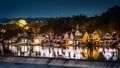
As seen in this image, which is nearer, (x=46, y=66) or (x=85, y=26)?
(x=46, y=66)

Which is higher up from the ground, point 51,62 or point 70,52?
point 70,52

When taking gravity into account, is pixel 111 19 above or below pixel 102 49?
above

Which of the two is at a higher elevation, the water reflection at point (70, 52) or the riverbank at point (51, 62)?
the water reflection at point (70, 52)

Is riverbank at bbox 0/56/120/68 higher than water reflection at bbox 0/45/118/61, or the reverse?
water reflection at bbox 0/45/118/61

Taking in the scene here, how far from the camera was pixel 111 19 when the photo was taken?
1703 centimetres

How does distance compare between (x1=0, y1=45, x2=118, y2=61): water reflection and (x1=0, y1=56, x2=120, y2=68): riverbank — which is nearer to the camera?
(x1=0, y1=56, x2=120, y2=68): riverbank

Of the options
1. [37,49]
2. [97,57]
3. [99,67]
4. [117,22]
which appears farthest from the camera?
[117,22]

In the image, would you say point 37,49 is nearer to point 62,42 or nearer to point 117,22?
point 62,42

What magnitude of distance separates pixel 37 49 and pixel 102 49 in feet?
7.10

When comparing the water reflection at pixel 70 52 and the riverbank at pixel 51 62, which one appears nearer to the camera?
the riverbank at pixel 51 62

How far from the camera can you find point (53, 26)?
20.0 metres

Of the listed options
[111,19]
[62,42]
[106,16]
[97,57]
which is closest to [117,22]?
[111,19]

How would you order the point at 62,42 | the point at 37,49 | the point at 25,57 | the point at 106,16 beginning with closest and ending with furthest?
1. the point at 25,57
2. the point at 37,49
3. the point at 62,42
4. the point at 106,16

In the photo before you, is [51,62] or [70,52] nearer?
[51,62]
